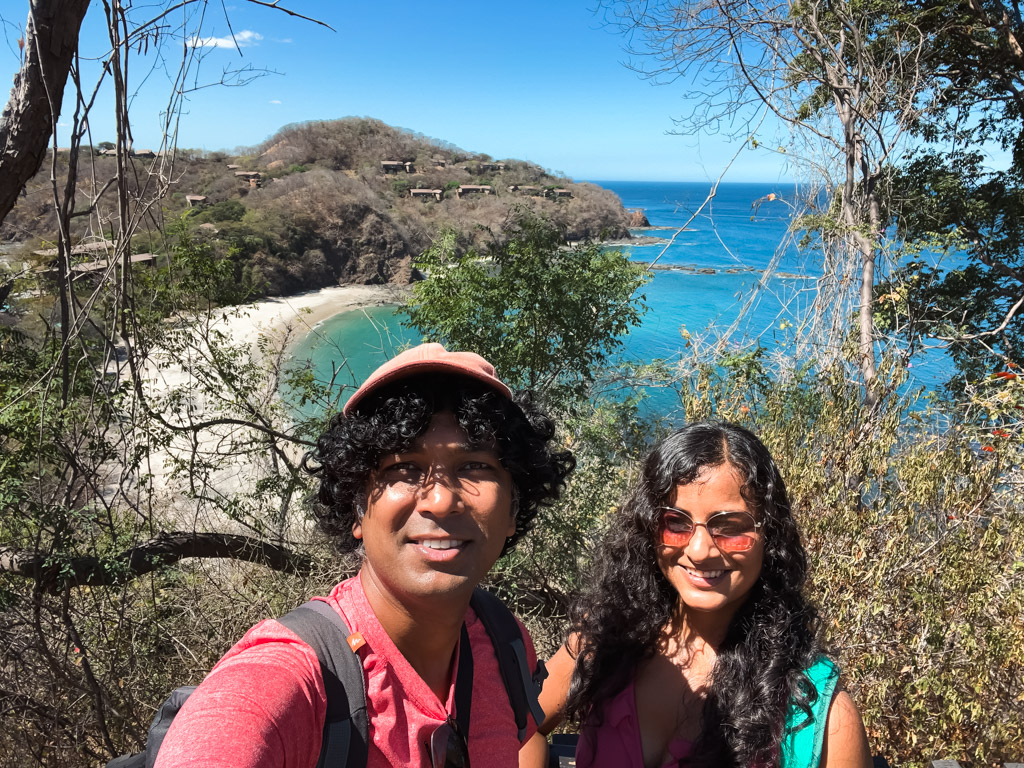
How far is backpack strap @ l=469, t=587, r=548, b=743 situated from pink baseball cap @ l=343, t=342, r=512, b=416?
49 cm

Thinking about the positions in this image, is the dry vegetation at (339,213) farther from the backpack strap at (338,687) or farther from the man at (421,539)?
the backpack strap at (338,687)

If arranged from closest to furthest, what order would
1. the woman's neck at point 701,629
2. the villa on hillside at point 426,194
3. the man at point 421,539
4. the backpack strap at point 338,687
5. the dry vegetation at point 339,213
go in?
the backpack strap at point 338,687 → the man at point 421,539 → the woman's neck at point 701,629 → the dry vegetation at point 339,213 → the villa on hillside at point 426,194

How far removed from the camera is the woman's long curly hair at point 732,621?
148cm

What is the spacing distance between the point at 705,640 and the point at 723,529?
1.04 ft

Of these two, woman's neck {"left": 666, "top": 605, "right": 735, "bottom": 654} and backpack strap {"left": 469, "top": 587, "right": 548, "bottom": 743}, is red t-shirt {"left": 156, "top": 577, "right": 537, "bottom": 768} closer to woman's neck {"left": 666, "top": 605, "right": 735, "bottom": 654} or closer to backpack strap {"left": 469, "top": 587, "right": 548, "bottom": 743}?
backpack strap {"left": 469, "top": 587, "right": 548, "bottom": 743}

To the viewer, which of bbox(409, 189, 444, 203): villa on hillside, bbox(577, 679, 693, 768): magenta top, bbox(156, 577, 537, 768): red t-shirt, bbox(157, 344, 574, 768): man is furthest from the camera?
bbox(409, 189, 444, 203): villa on hillside

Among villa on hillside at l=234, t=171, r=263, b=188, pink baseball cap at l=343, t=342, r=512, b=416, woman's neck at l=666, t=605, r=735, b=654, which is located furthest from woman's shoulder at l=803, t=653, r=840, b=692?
villa on hillside at l=234, t=171, r=263, b=188

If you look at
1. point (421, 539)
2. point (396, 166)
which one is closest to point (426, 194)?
point (396, 166)

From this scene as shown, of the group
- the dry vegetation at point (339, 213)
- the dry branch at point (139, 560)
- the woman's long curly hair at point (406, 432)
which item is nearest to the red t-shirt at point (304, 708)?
→ the woman's long curly hair at point (406, 432)

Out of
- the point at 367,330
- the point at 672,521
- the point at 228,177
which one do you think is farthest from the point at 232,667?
the point at 228,177

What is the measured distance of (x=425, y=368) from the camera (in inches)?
46.0

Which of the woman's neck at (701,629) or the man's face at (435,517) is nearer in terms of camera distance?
the man's face at (435,517)

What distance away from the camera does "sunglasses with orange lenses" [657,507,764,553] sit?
62.2 inches

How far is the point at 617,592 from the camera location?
1804mm
